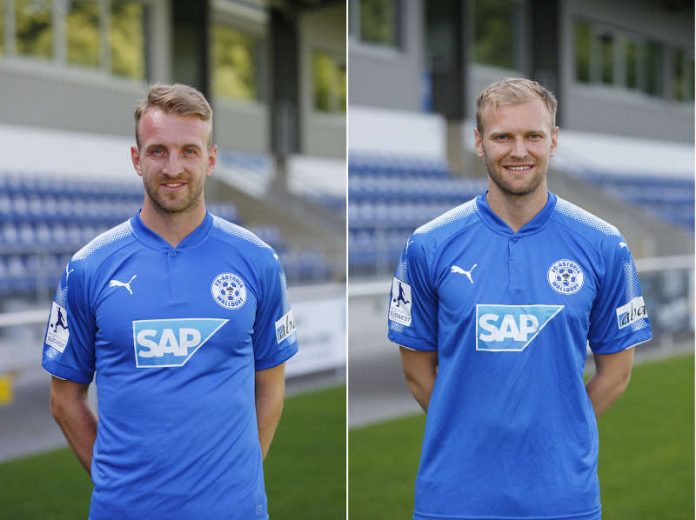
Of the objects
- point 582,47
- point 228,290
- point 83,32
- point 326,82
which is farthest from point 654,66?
point 228,290

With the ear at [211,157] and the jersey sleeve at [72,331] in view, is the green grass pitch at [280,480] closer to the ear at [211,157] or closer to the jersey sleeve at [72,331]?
the jersey sleeve at [72,331]

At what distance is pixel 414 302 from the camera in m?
1.66

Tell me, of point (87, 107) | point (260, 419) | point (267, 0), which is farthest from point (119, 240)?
point (267, 0)

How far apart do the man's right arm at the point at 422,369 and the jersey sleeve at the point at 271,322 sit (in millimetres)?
237

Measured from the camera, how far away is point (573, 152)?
33.8 ft

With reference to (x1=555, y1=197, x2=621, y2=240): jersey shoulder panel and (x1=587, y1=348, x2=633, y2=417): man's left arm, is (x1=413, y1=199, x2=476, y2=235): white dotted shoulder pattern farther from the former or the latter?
(x1=587, y1=348, x2=633, y2=417): man's left arm

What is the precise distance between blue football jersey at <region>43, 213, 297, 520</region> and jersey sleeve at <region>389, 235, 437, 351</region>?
30 cm

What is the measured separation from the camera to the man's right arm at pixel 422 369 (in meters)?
1.70

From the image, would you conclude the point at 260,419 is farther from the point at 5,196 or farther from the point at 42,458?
the point at 5,196

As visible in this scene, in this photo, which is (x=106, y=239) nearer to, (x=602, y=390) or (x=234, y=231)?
(x=234, y=231)

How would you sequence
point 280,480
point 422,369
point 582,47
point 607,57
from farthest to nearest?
1. point 607,57
2. point 582,47
3. point 280,480
4. point 422,369

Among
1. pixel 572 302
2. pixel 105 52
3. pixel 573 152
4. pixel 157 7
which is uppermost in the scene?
pixel 157 7

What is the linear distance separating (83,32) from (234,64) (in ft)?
7.09

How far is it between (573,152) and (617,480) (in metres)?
7.15
